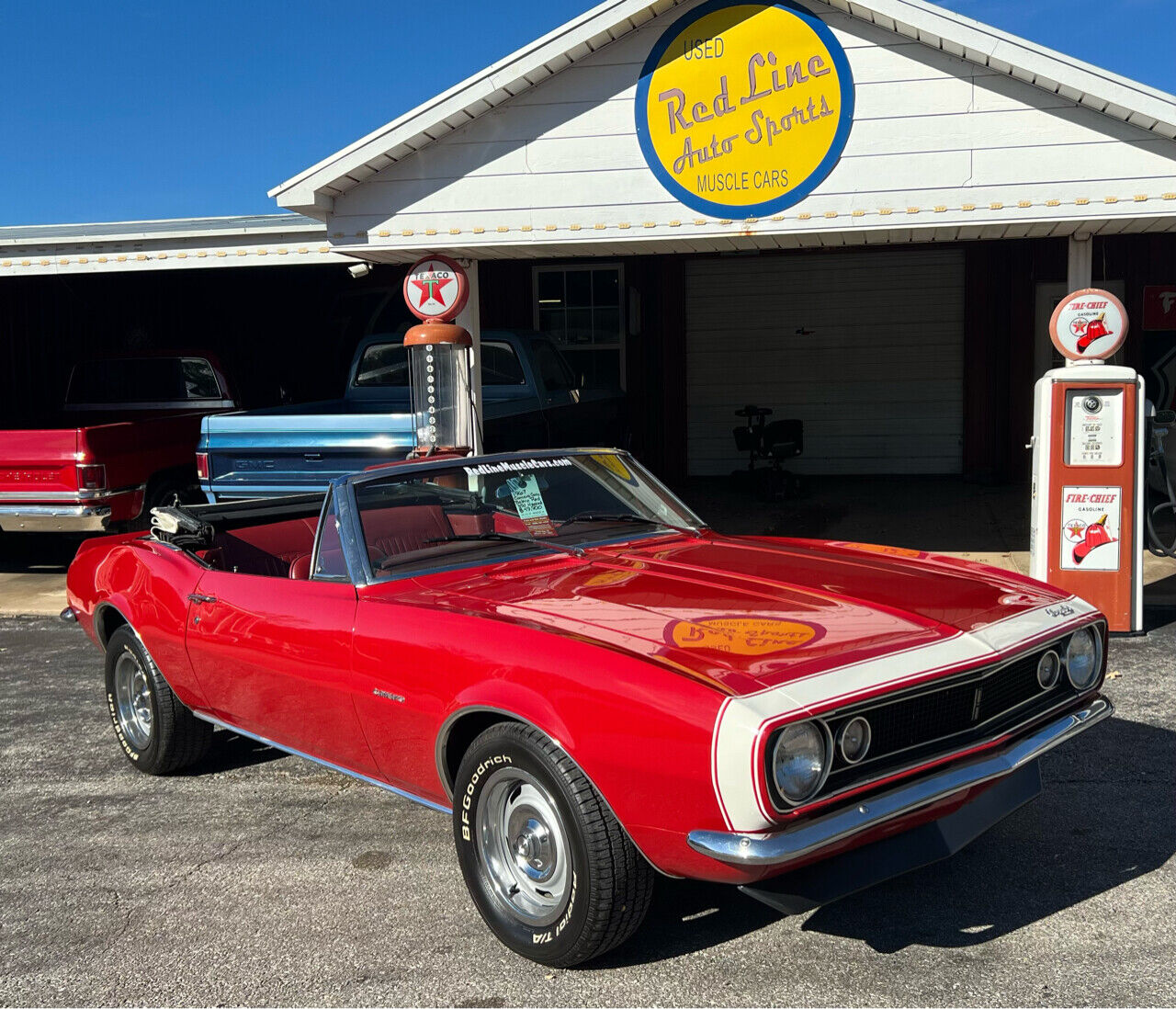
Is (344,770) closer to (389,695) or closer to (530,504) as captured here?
(389,695)

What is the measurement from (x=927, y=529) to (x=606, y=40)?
538 centimetres

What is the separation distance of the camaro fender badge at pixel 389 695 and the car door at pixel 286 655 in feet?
0.51

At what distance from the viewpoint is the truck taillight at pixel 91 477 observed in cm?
931

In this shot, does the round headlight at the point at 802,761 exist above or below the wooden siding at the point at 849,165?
below

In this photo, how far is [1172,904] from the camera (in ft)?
11.8

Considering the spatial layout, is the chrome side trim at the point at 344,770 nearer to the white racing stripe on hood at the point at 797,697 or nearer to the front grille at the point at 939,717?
the white racing stripe on hood at the point at 797,697

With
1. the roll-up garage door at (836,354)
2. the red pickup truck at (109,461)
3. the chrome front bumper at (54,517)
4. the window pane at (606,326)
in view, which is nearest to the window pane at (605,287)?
the window pane at (606,326)

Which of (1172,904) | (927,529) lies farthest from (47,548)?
(1172,904)

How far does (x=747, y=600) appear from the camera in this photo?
11.8ft

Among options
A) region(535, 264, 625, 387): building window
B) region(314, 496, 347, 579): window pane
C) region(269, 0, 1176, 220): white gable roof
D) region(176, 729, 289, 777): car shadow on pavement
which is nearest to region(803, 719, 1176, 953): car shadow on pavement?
region(314, 496, 347, 579): window pane

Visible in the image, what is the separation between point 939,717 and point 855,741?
34 cm

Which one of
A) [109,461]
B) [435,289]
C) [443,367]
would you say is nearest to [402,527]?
[443,367]

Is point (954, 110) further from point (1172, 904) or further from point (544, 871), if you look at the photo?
point (544, 871)

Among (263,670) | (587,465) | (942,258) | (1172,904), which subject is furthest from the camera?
(942,258)
